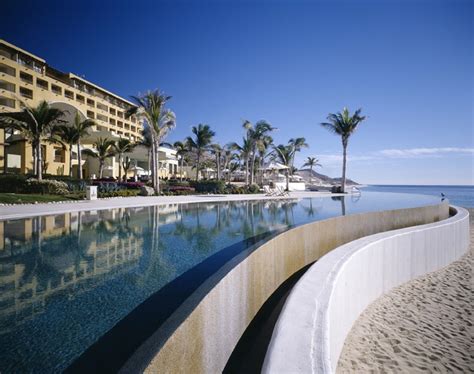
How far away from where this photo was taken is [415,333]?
4.64 m

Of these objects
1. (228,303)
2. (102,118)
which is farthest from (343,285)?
(102,118)

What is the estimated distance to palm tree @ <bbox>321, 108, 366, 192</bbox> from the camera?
31.7 m

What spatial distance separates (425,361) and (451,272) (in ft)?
18.8

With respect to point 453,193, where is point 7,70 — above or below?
above

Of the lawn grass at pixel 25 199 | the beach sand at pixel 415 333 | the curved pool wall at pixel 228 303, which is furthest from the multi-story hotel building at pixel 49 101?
the beach sand at pixel 415 333

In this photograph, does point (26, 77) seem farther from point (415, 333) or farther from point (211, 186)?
point (415, 333)

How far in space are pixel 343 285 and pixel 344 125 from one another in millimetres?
31151

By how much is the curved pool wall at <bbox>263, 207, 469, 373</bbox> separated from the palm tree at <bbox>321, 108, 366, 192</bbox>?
23.9 m

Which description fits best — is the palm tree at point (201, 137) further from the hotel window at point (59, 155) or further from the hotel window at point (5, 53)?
the hotel window at point (5, 53)

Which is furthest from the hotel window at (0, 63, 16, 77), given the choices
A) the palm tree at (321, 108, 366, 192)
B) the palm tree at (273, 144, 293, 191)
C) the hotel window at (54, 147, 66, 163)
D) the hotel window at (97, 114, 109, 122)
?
the palm tree at (321, 108, 366, 192)

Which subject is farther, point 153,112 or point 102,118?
point 102,118

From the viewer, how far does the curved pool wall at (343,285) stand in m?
2.26

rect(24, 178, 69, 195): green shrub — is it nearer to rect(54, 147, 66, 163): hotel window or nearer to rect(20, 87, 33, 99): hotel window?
rect(54, 147, 66, 163): hotel window

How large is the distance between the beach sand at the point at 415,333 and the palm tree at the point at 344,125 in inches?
1067
